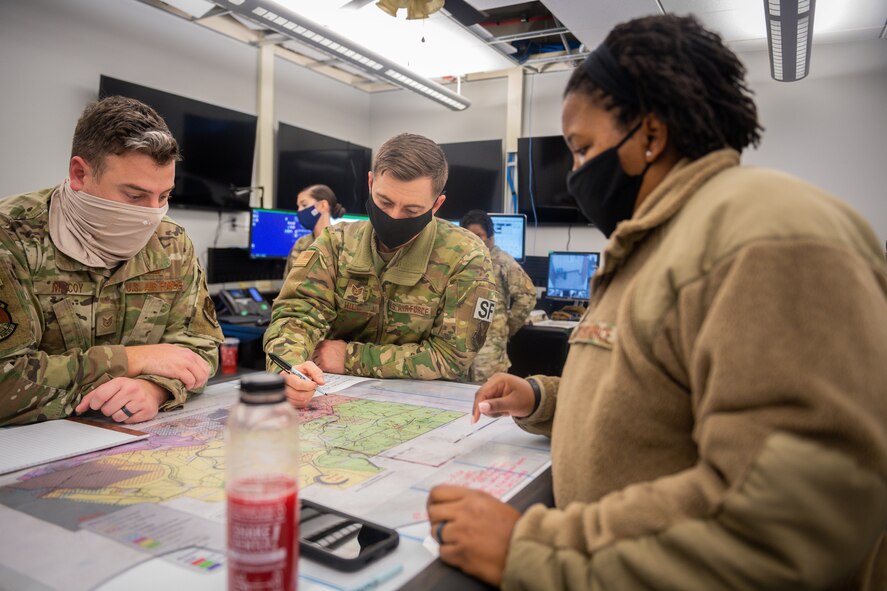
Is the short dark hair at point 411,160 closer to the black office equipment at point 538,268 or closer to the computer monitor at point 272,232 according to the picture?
the computer monitor at point 272,232

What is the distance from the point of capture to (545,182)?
5871 mm

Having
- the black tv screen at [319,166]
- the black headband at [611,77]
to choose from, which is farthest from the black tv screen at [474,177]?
the black headband at [611,77]

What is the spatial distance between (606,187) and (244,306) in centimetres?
426

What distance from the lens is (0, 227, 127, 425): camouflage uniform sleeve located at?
47.6 inches

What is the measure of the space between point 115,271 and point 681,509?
1.44 metres

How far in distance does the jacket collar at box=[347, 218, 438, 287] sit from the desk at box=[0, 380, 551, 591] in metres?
0.58

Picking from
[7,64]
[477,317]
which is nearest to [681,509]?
[477,317]

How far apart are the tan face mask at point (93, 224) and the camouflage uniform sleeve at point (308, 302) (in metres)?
0.45

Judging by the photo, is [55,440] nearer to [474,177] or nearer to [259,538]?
[259,538]

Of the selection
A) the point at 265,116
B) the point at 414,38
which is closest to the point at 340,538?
the point at 414,38

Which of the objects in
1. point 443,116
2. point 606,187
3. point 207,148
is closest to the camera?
point 606,187

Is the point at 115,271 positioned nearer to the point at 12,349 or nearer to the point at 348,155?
the point at 12,349

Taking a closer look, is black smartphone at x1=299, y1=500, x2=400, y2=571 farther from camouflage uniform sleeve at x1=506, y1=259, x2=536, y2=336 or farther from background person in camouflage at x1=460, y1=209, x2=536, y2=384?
camouflage uniform sleeve at x1=506, y1=259, x2=536, y2=336

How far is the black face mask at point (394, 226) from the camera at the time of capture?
187 cm
